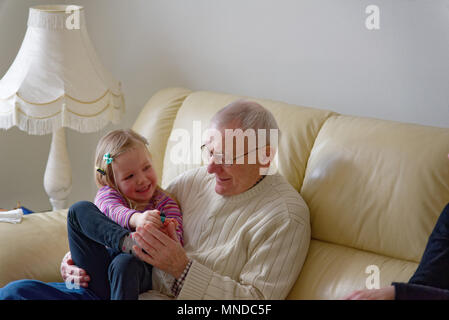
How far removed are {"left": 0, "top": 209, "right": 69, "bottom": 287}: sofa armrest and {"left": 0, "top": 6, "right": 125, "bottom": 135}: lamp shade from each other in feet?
1.37

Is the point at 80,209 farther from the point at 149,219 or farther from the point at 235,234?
the point at 235,234

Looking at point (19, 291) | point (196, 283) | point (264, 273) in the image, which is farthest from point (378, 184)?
point (19, 291)

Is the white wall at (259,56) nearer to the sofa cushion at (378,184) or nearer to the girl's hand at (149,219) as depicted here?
the sofa cushion at (378,184)

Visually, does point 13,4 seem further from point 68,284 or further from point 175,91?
point 68,284

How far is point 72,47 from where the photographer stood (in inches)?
94.4

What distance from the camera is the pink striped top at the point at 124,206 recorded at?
1819mm

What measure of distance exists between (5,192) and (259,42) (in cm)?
162

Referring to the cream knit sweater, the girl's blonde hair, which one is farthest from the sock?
the girl's blonde hair

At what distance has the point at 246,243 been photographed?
177 cm

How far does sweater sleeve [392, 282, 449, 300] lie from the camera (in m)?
1.45

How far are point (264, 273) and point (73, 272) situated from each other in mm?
606

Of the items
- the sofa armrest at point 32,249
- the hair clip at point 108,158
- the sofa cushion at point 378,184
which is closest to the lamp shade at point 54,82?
the sofa armrest at point 32,249

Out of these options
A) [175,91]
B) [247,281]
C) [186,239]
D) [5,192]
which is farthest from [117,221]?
[5,192]

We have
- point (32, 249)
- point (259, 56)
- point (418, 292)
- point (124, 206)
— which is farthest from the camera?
point (259, 56)
